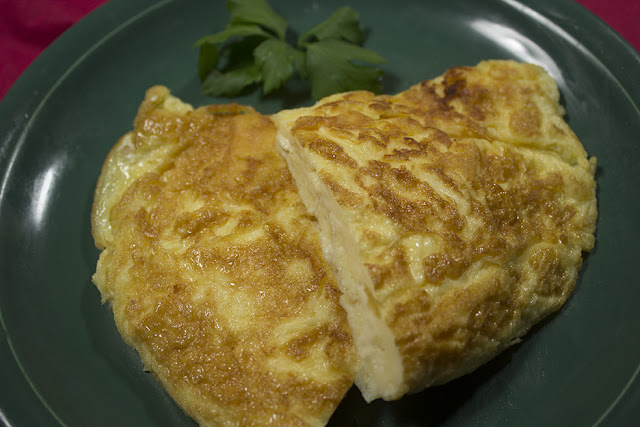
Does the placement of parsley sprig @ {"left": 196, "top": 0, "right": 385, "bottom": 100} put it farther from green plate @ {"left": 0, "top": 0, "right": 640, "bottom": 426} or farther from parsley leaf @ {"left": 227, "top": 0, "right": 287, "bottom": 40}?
green plate @ {"left": 0, "top": 0, "right": 640, "bottom": 426}

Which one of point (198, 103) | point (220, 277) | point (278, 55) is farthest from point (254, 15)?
point (220, 277)

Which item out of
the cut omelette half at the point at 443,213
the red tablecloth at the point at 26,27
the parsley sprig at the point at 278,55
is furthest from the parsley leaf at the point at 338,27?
the red tablecloth at the point at 26,27

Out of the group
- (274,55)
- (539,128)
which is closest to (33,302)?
(274,55)

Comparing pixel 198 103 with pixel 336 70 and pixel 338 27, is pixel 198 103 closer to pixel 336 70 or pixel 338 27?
pixel 336 70

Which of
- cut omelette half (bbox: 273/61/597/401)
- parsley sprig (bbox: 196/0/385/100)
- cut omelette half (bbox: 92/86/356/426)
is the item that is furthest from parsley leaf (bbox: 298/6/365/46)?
cut omelette half (bbox: 92/86/356/426)

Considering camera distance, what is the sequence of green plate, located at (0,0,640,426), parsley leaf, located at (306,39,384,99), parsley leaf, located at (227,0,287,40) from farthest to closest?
parsley leaf, located at (227,0,287,40) → parsley leaf, located at (306,39,384,99) → green plate, located at (0,0,640,426)

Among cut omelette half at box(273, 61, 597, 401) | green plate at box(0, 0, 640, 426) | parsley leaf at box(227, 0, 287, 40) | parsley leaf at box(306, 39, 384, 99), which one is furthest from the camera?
parsley leaf at box(227, 0, 287, 40)

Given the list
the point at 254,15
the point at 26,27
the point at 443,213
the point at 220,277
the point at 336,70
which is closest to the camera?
the point at 443,213
